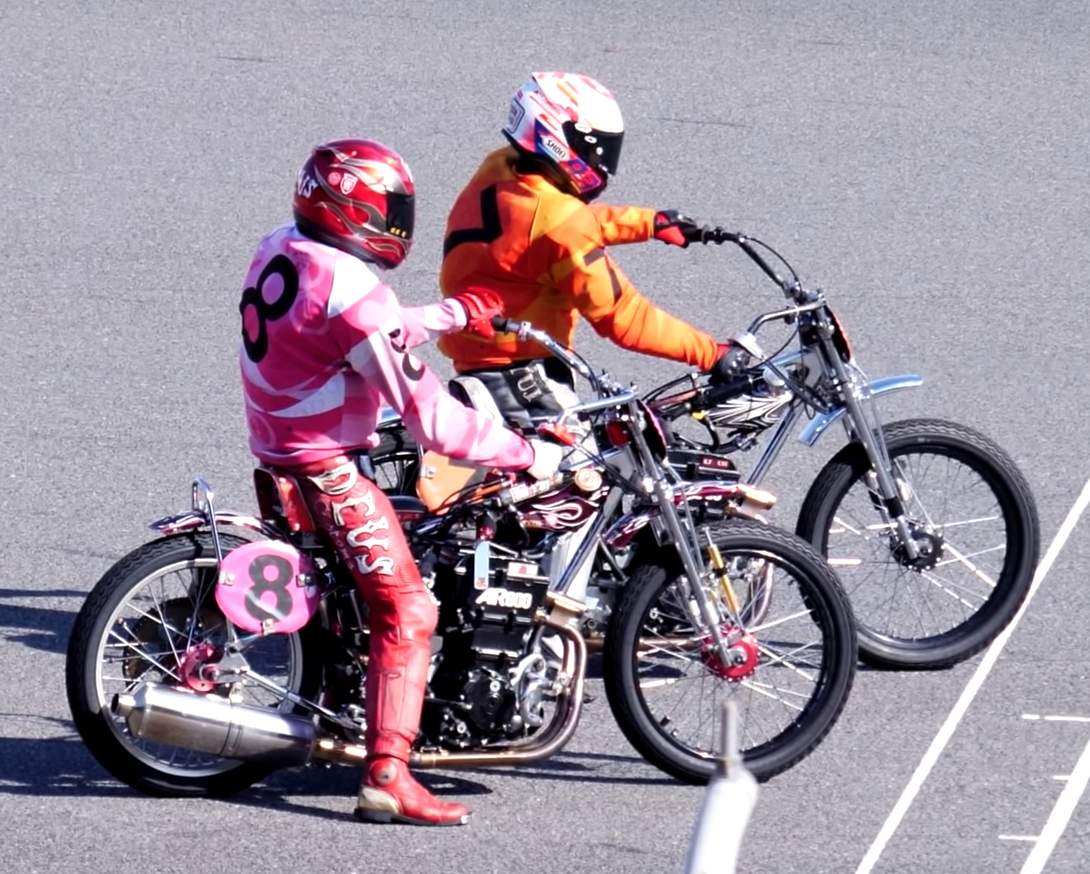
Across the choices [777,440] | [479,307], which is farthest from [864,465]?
[479,307]

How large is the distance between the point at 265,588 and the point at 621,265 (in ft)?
15.9

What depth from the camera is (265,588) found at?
550 cm

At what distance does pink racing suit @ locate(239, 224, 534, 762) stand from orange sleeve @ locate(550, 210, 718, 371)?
77cm

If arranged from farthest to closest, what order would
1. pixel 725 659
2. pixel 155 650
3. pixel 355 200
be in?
pixel 725 659, pixel 155 650, pixel 355 200

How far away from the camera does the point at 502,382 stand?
643 cm

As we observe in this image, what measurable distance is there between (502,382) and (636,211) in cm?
70

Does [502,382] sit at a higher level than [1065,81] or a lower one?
lower

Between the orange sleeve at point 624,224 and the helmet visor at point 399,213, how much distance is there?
3.38ft

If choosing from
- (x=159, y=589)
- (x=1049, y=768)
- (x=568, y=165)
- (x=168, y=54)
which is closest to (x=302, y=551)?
(x=159, y=589)

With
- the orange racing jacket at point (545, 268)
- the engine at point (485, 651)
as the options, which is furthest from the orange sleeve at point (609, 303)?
the engine at point (485, 651)

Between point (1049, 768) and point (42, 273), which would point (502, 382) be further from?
point (42, 273)

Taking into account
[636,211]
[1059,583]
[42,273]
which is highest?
[636,211]

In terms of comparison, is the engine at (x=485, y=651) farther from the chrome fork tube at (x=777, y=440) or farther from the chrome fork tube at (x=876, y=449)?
the chrome fork tube at (x=876, y=449)

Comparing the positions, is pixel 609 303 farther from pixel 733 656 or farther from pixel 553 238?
pixel 733 656
